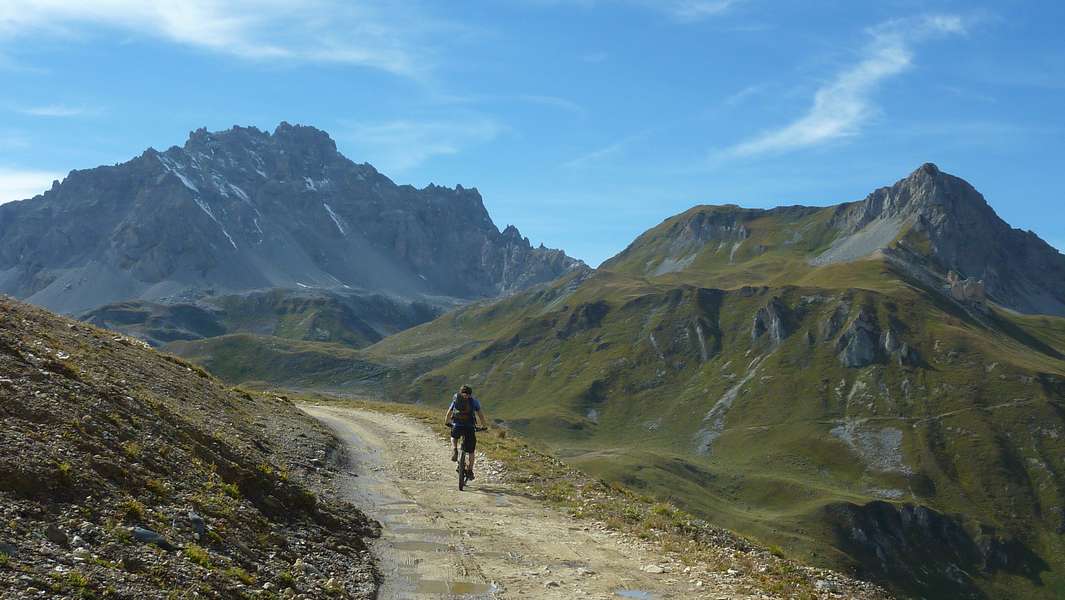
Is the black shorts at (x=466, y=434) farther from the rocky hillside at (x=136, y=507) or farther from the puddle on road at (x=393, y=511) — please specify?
the rocky hillside at (x=136, y=507)

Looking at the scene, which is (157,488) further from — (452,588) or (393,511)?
(393,511)

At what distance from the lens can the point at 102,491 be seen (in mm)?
13945

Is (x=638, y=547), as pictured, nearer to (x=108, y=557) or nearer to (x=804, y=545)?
(x=108, y=557)

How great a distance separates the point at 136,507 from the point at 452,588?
5703 mm

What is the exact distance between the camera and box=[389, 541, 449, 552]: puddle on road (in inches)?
707

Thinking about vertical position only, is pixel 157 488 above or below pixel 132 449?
below

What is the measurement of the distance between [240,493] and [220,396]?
21424mm

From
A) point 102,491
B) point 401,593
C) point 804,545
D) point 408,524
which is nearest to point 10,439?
point 102,491

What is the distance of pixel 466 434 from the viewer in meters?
28.1

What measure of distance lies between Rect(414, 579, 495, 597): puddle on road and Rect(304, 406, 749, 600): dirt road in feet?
0.06

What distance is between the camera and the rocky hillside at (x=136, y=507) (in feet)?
37.3

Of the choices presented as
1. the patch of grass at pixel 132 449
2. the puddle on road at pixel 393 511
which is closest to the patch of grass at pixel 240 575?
the patch of grass at pixel 132 449

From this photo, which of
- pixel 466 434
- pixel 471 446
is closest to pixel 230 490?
pixel 471 446

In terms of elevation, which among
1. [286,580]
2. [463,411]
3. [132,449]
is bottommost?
[286,580]
